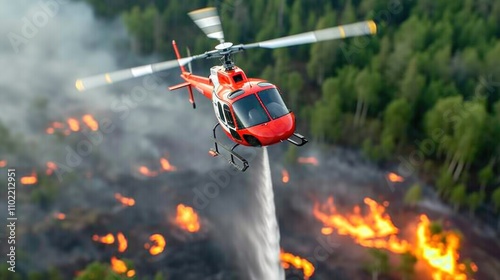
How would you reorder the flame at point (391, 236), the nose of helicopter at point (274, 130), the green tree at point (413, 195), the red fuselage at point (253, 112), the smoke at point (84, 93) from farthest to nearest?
the smoke at point (84, 93) < the green tree at point (413, 195) < the flame at point (391, 236) < the red fuselage at point (253, 112) < the nose of helicopter at point (274, 130)

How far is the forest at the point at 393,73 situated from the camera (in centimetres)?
5034

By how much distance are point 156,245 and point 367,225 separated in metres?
22.5

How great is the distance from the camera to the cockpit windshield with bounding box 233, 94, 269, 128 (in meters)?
24.0

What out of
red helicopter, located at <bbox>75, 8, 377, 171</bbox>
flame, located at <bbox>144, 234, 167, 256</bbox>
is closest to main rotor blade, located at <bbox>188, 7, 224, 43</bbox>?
red helicopter, located at <bbox>75, 8, 377, 171</bbox>

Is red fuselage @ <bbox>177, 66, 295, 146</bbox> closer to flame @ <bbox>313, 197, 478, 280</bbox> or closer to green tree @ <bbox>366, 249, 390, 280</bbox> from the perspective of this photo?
green tree @ <bbox>366, 249, 390, 280</bbox>

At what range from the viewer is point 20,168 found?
5659 cm

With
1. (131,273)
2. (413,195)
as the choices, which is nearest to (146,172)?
(131,273)

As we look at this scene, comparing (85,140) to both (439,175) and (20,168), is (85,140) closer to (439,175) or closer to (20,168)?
(20,168)

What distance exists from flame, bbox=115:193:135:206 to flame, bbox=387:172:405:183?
29475mm

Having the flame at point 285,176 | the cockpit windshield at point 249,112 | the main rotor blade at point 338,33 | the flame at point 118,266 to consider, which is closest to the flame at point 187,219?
the flame at point 118,266

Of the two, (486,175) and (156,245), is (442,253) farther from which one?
(156,245)

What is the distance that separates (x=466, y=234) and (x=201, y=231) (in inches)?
1086

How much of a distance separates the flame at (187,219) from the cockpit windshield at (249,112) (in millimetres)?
30004

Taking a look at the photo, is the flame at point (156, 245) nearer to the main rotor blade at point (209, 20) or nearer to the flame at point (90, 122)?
the flame at point (90, 122)
